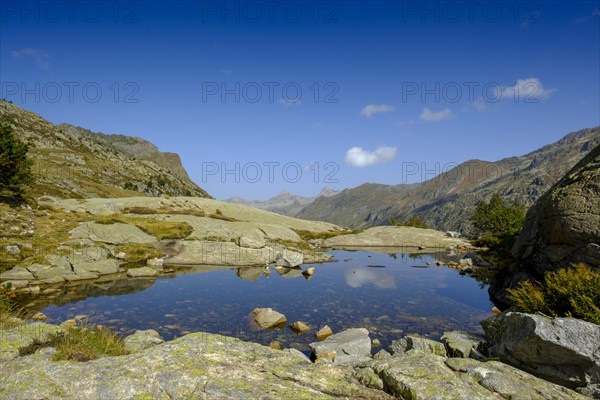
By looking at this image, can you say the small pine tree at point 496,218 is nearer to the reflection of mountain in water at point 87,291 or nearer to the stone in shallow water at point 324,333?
the stone in shallow water at point 324,333

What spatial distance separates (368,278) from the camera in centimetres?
3866

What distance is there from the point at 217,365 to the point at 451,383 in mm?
5025

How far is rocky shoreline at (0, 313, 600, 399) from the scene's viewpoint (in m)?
6.35

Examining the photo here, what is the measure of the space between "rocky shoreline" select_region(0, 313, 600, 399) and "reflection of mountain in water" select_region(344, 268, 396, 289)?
83.7ft

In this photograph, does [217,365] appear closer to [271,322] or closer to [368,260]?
[271,322]

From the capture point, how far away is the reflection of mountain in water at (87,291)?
24.5 meters

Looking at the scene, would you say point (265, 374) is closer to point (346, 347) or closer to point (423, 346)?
point (423, 346)

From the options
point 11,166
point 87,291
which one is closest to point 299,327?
point 87,291

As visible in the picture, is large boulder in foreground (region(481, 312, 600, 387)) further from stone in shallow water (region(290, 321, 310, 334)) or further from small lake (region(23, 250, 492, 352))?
stone in shallow water (region(290, 321, 310, 334))

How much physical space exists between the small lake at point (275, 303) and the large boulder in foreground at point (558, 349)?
31.7 ft

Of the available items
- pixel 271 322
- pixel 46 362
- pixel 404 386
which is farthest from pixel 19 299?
pixel 404 386

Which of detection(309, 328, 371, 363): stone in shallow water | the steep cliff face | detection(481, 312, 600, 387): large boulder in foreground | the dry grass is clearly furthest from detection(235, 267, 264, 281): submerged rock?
detection(481, 312, 600, 387): large boulder in foreground

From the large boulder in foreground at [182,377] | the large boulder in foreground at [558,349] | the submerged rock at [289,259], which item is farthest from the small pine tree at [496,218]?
the large boulder in foreground at [182,377]

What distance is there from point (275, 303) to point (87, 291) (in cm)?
1634
